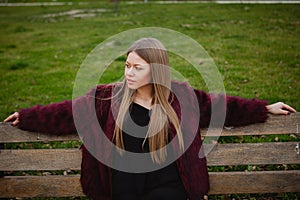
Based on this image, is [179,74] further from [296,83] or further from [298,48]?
[298,48]

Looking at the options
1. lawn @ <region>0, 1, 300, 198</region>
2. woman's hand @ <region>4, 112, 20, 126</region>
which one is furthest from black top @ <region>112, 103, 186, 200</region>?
lawn @ <region>0, 1, 300, 198</region>

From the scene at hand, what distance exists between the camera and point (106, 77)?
6352 mm

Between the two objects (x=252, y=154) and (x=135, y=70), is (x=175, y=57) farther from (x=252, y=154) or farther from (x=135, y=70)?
(x=135, y=70)

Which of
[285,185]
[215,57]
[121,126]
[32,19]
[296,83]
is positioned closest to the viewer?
[121,126]

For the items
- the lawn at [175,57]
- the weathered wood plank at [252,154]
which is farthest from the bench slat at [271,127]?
the lawn at [175,57]

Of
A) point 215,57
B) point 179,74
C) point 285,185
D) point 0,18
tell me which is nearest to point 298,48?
point 215,57

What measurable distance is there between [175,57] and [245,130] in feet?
15.5

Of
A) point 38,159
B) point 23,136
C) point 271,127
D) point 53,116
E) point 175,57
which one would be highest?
point 53,116

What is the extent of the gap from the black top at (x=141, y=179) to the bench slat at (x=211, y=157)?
0.51 m

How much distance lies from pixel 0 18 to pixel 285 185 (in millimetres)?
15285

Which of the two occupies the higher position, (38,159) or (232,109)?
(232,109)

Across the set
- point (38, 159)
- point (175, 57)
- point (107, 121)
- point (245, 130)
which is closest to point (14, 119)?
point (38, 159)

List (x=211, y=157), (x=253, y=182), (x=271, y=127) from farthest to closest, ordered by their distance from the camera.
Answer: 1. (x=253, y=182)
2. (x=211, y=157)
3. (x=271, y=127)

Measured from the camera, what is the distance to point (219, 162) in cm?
306
